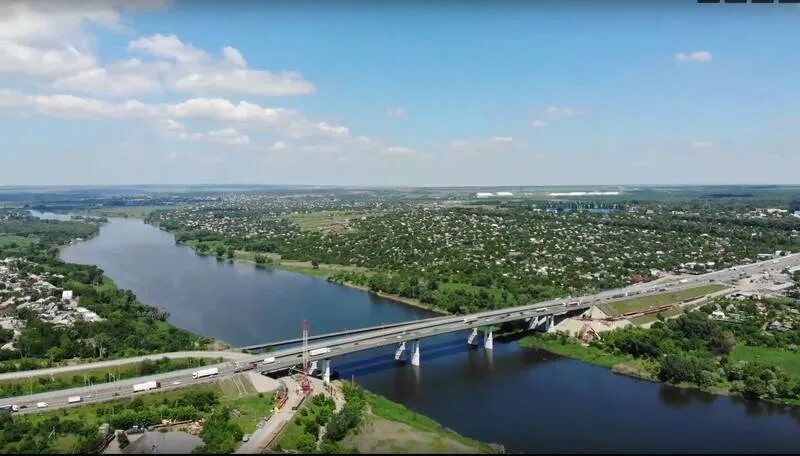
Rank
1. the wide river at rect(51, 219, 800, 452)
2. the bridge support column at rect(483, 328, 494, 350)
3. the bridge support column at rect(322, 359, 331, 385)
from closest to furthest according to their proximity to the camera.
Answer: the wide river at rect(51, 219, 800, 452) → the bridge support column at rect(322, 359, 331, 385) → the bridge support column at rect(483, 328, 494, 350)

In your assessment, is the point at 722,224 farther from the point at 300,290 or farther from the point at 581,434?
the point at 581,434

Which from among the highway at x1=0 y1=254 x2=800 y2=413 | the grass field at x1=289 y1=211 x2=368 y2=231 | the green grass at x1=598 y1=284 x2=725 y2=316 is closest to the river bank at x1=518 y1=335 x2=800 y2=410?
the highway at x1=0 y1=254 x2=800 y2=413

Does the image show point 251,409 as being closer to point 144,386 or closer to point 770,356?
point 144,386

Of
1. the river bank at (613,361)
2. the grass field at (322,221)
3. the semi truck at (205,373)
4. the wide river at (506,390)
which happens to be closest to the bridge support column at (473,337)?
the wide river at (506,390)

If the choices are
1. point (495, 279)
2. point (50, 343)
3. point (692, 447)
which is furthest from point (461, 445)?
point (495, 279)

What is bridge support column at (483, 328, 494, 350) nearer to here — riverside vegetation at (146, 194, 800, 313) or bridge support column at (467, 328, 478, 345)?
bridge support column at (467, 328, 478, 345)

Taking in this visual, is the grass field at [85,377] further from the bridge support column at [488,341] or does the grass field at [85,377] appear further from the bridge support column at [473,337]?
the bridge support column at [488,341]
